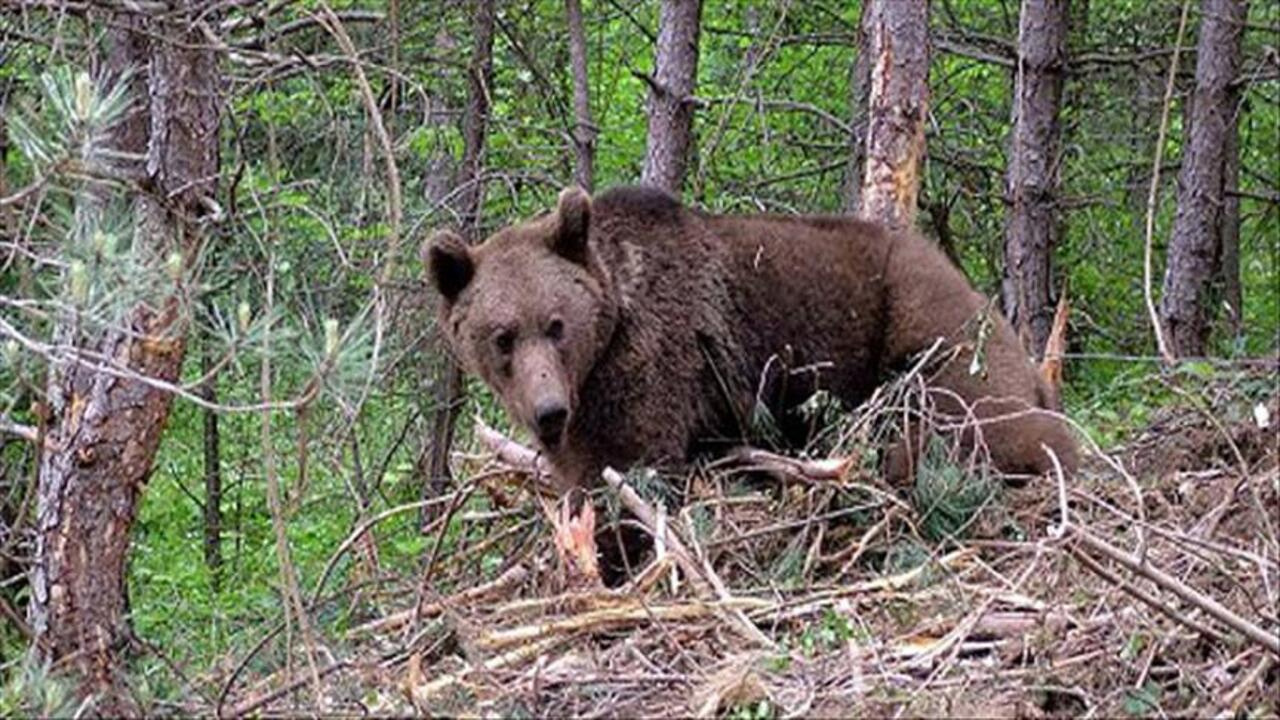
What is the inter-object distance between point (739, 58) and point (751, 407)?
796cm

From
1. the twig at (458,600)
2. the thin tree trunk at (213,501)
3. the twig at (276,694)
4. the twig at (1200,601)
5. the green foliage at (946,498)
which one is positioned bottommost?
the thin tree trunk at (213,501)

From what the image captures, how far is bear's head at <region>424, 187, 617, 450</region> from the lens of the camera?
296 inches

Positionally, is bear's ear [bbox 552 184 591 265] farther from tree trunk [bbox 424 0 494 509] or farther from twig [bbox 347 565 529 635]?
tree trunk [bbox 424 0 494 509]

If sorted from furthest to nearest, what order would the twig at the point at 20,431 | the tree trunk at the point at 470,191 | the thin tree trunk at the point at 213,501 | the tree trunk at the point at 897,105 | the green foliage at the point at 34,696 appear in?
the thin tree trunk at the point at 213,501, the tree trunk at the point at 470,191, the tree trunk at the point at 897,105, the twig at the point at 20,431, the green foliage at the point at 34,696

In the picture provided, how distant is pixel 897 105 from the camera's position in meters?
9.01

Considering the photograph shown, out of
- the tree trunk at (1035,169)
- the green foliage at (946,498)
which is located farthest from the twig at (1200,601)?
the tree trunk at (1035,169)

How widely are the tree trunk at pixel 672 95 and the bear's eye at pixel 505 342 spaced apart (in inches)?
128

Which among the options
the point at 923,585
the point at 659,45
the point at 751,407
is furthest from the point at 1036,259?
the point at 923,585

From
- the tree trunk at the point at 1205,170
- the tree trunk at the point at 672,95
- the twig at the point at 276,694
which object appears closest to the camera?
the twig at the point at 276,694

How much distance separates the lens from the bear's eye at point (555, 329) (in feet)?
24.8

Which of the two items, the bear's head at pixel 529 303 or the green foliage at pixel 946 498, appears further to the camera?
the bear's head at pixel 529 303

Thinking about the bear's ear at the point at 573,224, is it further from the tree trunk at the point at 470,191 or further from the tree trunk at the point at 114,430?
the tree trunk at the point at 470,191

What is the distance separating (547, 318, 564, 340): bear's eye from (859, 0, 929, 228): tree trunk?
211 centimetres

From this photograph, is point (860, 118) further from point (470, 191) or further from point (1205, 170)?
point (1205, 170)
